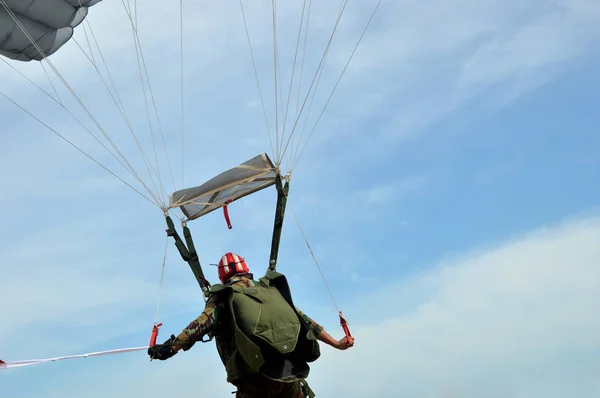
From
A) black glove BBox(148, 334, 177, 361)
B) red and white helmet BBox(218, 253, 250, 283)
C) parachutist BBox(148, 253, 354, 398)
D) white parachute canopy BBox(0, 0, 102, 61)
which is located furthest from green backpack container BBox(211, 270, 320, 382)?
white parachute canopy BBox(0, 0, 102, 61)

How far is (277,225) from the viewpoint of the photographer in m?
Answer: 10.4

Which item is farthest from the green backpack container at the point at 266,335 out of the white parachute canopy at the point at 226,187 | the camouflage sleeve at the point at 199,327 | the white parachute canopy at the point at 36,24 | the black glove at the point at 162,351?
the white parachute canopy at the point at 36,24

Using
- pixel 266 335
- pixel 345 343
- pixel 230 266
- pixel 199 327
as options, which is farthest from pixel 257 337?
pixel 345 343

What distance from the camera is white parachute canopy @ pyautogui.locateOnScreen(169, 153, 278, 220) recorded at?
1071cm

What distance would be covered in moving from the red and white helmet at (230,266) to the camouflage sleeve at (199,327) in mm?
635

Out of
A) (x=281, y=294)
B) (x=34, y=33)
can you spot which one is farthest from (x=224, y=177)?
(x=34, y=33)

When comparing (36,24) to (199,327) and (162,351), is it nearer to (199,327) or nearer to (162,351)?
(199,327)

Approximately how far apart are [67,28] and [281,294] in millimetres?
7341

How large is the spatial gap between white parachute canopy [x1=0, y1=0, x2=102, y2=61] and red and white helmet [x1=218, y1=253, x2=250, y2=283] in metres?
5.49

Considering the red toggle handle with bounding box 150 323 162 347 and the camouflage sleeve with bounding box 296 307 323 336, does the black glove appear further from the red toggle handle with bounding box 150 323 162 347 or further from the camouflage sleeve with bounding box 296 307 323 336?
the camouflage sleeve with bounding box 296 307 323 336

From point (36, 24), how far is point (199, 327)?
7081mm

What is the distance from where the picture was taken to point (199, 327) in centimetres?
898

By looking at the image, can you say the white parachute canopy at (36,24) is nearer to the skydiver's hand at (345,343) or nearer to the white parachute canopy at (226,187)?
the white parachute canopy at (226,187)

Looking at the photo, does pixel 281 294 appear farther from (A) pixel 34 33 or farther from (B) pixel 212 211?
(A) pixel 34 33
